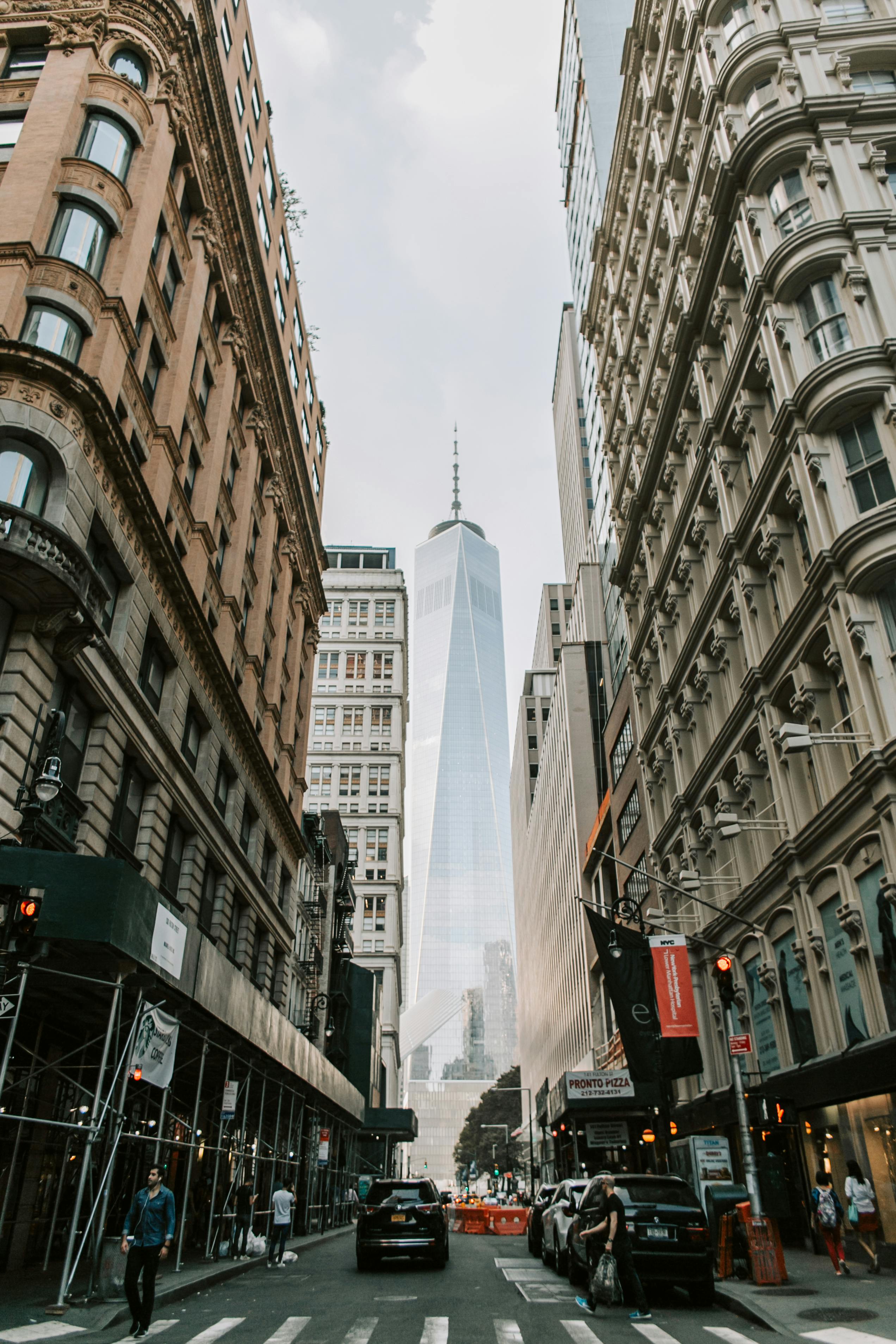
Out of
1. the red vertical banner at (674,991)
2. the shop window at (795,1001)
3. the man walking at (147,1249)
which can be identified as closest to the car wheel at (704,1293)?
the man walking at (147,1249)

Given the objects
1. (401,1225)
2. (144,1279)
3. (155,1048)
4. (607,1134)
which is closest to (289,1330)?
(144,1279)

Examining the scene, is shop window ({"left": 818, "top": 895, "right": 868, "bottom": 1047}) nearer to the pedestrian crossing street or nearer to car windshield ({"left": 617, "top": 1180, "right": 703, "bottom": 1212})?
car windshield ({"left": 617, "top": 1180, "right": 703, "bottom": 1212})

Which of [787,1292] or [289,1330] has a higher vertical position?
[787,1292]

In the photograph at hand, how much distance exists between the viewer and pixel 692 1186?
23.8 m

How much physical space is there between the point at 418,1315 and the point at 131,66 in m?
33.3

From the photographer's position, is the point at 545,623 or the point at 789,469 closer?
the point at 789,469

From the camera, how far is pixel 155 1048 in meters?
→ 16.3

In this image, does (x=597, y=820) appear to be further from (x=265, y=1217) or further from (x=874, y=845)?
(x=874, y=845)

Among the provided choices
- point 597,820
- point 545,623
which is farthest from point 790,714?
point 545,623

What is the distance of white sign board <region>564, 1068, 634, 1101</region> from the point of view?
1571 inches

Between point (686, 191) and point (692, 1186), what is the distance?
3548cm

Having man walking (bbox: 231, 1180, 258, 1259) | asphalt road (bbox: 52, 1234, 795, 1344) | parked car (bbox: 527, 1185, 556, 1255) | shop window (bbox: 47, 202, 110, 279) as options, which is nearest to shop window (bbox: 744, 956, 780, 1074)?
parked car (bbox: 527, 1185, 556, 1255)

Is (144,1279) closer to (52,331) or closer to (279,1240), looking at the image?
(279,1240)

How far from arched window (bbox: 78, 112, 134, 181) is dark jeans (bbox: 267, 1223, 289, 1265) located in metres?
26.8
